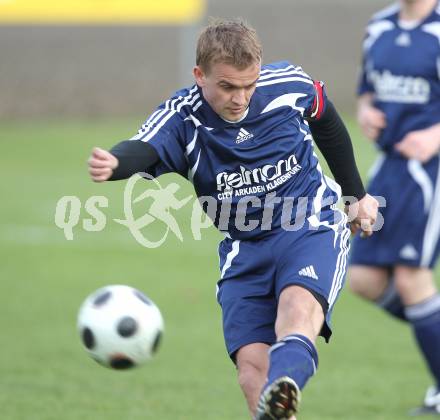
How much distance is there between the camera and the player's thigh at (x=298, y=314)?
476 cm

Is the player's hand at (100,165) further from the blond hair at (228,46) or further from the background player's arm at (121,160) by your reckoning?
the blond hair at (228,46)

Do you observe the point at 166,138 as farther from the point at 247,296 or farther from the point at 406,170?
the point at 406,170

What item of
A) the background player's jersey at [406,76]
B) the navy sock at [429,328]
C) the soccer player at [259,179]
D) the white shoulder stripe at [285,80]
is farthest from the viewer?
the background player's jersey at [406,76]

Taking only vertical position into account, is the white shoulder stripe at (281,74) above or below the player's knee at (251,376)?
above

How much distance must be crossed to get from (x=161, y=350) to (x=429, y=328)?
2.27 metres

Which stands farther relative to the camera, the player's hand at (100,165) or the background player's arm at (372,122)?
the background player's arm at (372,122)

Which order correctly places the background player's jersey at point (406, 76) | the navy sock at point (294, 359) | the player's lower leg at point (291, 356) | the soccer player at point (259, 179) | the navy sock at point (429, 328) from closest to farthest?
1. the player's lower leg at point (291, 356)
2. the navy sock at point (294, 359)
3. the soccer player at point (259, 179)
4. the navy sock at point (429, 328)
5. the background player's jersey at point (406, 76)

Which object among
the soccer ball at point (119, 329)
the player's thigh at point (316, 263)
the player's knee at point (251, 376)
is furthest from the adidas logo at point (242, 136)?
the player's knee at point (251, 376)

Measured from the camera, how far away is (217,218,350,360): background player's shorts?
16.5ft

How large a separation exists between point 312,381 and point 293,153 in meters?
2.67

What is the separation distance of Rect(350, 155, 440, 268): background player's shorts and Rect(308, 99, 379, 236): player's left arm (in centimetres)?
171

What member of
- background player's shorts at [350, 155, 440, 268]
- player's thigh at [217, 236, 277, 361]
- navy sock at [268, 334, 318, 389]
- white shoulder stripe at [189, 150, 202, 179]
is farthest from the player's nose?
background player's shorts at [350, 155, 440, 268]

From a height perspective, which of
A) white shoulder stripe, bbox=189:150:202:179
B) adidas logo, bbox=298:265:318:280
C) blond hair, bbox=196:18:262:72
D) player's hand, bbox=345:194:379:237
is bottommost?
adidas logo, bbox=298:265:318:280

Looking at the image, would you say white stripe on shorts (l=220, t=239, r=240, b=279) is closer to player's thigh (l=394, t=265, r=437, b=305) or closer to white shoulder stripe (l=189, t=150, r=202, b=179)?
white shoulder stripe (l=189, t=150, r=202, b=179)
